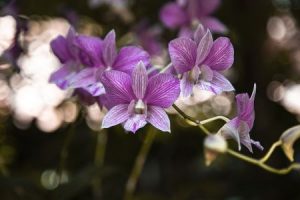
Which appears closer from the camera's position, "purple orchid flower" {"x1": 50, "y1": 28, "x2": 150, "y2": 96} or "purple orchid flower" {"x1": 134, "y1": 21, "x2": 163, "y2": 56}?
"purple orchid flower" {"x1": 50, "y1": 28, "x2": 150, "y2": 96}

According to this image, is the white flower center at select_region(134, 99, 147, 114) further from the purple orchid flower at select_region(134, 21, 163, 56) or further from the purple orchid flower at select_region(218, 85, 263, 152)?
the purple orchid flower at select_region(134, 21, 163, 56)

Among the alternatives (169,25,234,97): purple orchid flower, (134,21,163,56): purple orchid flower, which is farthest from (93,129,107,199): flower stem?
(169,25,234,97): purple orchid flower

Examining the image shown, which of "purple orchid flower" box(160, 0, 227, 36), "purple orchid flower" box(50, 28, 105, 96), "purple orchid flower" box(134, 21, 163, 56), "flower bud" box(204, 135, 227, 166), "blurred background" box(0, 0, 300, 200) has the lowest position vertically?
"blurred background" box(0, 0, 300, 200)

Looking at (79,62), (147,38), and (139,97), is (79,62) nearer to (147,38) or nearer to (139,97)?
(139,97)

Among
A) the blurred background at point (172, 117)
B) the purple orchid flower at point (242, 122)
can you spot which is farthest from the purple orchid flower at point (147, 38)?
the purple orchid flower at point (242, 122)

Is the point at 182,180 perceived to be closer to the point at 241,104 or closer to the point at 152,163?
the point at 152,163

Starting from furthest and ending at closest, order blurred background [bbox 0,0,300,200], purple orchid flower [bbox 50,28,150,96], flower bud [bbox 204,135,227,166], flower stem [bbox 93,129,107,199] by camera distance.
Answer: blurred background [bbox 0,0,300,200]
flower stem [bbox 93,129,107,199]
purple orchid flower [bbox 50,28,150,96]
flower bud [bbox 204,135,227,166]
